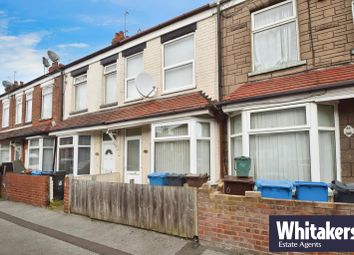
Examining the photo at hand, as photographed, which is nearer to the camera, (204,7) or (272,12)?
(272,12)

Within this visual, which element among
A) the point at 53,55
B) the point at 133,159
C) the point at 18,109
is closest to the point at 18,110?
the point at 18,109

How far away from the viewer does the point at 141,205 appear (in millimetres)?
6172

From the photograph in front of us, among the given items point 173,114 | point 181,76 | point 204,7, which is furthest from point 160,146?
point 204,7

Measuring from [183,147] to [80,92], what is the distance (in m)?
7.42

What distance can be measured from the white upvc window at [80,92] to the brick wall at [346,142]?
1036 centimetres

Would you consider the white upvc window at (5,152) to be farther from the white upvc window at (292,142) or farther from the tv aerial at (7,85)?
the white upvc window at (292,142)

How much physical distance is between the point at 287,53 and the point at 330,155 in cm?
270

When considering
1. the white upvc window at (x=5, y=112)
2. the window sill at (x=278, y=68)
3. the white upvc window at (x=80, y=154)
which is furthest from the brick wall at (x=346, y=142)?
the white upvc window at (x=5, y=112)

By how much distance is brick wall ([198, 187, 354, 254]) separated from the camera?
4.19m

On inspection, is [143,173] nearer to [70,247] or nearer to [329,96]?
[70,247]

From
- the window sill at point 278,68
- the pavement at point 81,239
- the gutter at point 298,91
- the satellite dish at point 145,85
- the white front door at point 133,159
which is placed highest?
the satellite dish at point 145,85

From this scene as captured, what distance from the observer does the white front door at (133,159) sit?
9.90 meters

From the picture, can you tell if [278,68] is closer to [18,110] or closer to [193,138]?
[193,138]

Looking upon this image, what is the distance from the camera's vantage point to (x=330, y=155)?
5.98 metres
